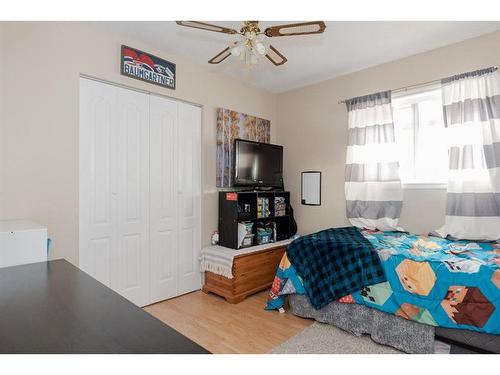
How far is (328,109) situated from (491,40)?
1.63 m

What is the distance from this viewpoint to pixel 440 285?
76.4 inches

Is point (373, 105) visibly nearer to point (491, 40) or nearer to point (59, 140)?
point (491, 40)

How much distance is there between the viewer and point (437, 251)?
229 centimetres

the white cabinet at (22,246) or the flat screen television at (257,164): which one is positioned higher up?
the flat screen television at (257,164)

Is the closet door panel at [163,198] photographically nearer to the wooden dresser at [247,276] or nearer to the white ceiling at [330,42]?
the wooden dresser at [247,276]

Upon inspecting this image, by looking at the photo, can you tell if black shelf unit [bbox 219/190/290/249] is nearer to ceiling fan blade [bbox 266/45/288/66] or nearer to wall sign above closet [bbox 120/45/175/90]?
wall sign above closet [bbox 120/45/175/90]

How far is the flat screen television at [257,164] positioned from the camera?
3.42 m

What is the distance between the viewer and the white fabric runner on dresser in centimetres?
303

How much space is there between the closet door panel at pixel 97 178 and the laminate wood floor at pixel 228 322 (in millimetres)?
728

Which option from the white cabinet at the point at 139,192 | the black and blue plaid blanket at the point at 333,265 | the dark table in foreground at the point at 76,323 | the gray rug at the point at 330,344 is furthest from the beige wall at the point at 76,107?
the gray rug at the point at 330,344

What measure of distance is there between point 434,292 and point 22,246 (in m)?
2.56

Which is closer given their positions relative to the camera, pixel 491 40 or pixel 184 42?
pixel 491 40

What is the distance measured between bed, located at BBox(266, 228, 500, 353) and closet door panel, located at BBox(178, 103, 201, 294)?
1.34m
